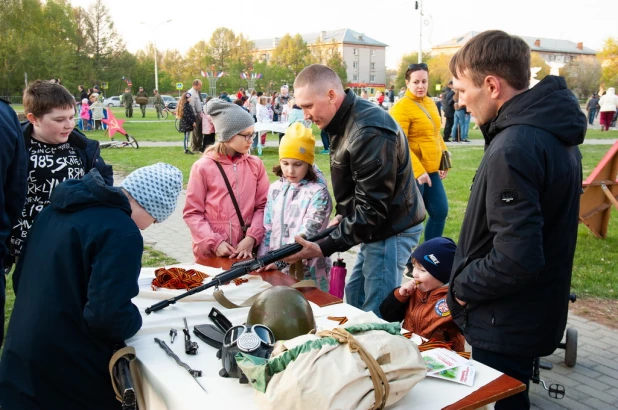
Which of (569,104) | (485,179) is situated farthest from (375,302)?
(569,104)

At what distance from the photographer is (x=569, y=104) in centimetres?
214

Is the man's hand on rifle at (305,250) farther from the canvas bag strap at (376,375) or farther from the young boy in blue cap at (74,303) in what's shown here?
the canvas bag strap at (376,375)

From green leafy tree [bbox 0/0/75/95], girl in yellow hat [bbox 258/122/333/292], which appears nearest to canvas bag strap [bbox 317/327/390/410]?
girl in yellow hat [bbox 258/122/333/292]

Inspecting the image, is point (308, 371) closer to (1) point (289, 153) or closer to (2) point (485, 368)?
(2) point (485, 368)

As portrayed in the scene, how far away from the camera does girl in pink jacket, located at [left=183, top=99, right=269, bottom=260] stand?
12.7ft

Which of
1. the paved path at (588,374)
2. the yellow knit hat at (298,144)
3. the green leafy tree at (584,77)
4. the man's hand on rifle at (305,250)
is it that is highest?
the green leafy tree at (584,77)

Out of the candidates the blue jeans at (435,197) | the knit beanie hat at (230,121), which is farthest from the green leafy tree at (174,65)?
the knit beanie hat at (230,121)

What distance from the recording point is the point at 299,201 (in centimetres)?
369

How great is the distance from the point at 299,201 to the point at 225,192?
0.58m

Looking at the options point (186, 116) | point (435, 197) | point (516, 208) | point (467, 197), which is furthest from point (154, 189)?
point (186, 116)

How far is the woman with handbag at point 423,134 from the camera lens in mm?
5328

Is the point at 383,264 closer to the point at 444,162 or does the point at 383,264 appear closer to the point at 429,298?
the point at 429,298

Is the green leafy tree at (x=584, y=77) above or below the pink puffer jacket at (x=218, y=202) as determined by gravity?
above

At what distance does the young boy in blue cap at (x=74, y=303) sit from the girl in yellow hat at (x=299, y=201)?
144 centimetres
